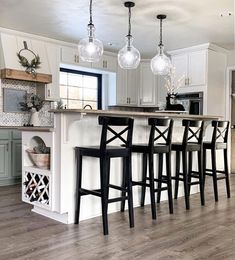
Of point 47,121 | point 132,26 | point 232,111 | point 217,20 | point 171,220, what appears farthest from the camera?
point 232,111

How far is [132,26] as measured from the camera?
485cm

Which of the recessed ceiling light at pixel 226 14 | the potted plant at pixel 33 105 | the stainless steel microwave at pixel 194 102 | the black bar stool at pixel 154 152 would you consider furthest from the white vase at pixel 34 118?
the recessed ceiling light at pixel 226 14

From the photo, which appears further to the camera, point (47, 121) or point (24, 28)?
point (47, 121)

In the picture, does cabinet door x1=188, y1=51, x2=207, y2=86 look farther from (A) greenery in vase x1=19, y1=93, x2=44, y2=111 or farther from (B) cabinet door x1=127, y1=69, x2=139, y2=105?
(A) greenery in vase x1=19, y1=93, x2=44, y2=111

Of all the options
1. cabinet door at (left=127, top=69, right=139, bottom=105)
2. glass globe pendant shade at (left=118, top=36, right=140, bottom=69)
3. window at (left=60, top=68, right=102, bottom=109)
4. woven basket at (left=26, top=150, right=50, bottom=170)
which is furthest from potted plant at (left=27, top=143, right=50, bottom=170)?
cabinet door at (left=127, top=69, right=139, bottom=105)

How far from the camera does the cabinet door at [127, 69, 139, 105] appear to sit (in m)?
7.00

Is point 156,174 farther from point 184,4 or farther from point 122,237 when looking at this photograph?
point 184,4

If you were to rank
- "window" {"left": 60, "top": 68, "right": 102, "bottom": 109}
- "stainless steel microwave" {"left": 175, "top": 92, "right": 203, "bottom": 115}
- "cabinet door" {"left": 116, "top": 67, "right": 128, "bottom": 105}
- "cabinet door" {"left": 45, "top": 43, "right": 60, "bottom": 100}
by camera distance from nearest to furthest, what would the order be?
1. "cabinet door" {"left": 45, "top": 43, "right": 60, "bottom": 100}
2. "stainless steel microwave" {"left": 175, "top": 92, "right": 203, "bottom": 115}
3. "window" {"left": 60, "top": 68, "right": 102, "bottom": 109}
4. "cabinet door" {"left": 116, "top": 67, "right": 128, "bottom": 105}

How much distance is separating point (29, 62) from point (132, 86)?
256 cm

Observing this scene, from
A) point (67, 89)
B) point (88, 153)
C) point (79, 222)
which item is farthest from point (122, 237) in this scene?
point (67, 89)

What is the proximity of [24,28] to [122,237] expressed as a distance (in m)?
3.85

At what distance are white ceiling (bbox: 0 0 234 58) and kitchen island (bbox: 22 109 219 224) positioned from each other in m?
1.62

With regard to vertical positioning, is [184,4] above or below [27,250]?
above

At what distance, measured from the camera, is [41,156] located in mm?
3105
